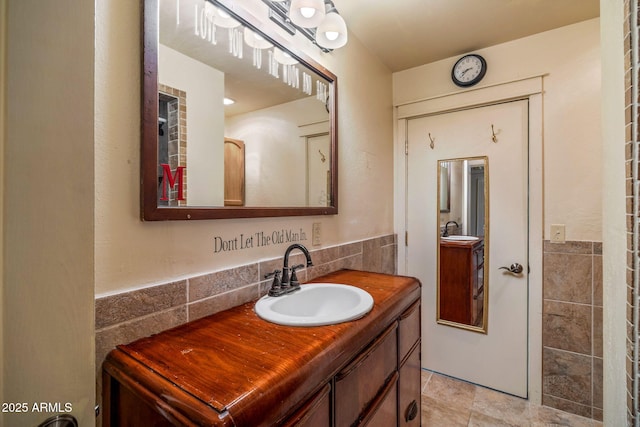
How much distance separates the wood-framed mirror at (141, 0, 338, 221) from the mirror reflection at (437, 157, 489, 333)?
42.8 inches

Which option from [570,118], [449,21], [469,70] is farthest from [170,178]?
[570,118]

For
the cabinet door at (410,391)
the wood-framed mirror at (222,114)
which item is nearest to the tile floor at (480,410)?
the cabinet door at (410,391)

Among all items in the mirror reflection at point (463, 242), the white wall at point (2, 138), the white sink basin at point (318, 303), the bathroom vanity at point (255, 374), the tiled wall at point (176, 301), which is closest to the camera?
the white wall at point (2, 138)

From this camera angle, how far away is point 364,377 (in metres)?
0.94

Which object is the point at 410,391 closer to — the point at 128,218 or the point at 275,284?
the point at 275,284

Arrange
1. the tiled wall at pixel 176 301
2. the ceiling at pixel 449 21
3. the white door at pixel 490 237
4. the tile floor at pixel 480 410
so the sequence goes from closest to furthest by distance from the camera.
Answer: the tiled wall at pixel 176 301 < the ceiling at pixel 449 21 < the tile floor at pixel 480 410 < the white door at pixel 490 237

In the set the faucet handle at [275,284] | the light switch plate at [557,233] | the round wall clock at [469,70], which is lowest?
the faucet handle at [275,284]

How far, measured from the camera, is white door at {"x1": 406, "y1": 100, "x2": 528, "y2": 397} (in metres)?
1.90

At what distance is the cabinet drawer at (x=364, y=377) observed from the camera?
2.72ft

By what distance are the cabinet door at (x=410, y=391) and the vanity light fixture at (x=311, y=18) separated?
1571 millimetres

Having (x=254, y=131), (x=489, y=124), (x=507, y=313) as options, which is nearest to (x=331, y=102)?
(x=254, y=131)

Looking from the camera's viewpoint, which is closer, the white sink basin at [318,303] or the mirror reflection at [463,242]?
the white sink basin at [318,303]

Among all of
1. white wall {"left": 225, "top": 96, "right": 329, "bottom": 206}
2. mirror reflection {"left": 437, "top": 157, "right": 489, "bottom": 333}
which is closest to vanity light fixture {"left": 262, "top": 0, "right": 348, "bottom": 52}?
white wall {"left": 225, "top": 96, "right": 329, "bottom": 206}

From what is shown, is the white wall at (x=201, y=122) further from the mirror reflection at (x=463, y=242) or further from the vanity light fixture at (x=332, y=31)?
the mirror reflection at (x=463, y=242)
